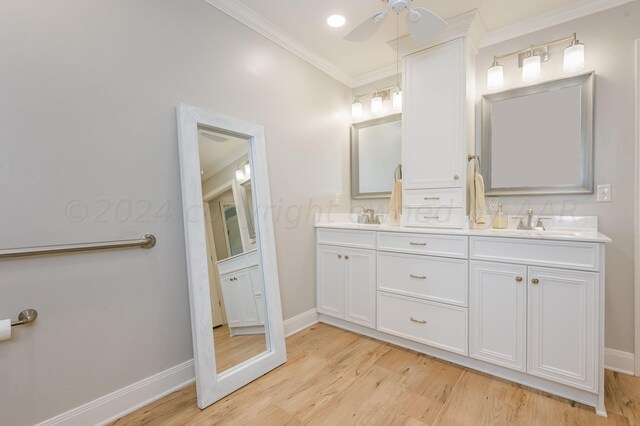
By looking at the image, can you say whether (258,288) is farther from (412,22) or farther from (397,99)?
(397,99)

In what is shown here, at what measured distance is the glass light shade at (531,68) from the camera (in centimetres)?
219

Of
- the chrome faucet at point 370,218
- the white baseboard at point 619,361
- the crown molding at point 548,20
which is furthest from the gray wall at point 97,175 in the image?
the white baseboard at point 619,361

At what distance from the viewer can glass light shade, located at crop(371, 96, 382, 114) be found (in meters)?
3.09

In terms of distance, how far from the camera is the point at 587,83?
2082 millimetres

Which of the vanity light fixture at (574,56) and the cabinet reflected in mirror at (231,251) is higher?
the vanity light fixture at (574,56)

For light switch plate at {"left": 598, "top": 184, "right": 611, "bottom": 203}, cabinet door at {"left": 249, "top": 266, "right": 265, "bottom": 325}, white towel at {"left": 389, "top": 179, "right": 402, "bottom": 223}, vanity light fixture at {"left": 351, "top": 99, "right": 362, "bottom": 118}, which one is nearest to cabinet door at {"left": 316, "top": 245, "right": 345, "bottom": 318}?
white towel at {"left": 389, "top": 179, "right": 402, "bottom": 223}

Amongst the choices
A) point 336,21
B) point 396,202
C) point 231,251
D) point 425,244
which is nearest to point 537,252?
point 425,244

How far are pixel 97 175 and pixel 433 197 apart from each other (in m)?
2.35

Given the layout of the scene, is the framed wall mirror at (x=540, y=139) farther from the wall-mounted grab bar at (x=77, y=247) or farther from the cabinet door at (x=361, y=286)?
the wall-mounted grab bar at (x=77, y=247)

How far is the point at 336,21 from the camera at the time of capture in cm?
232

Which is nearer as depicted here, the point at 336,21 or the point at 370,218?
the point at 336,21

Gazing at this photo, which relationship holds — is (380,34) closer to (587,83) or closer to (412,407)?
(587,83)

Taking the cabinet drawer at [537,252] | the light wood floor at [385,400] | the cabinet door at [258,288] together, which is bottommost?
the light wood floor at [385,400]

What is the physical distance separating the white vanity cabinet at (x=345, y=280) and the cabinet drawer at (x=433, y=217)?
393 mm
